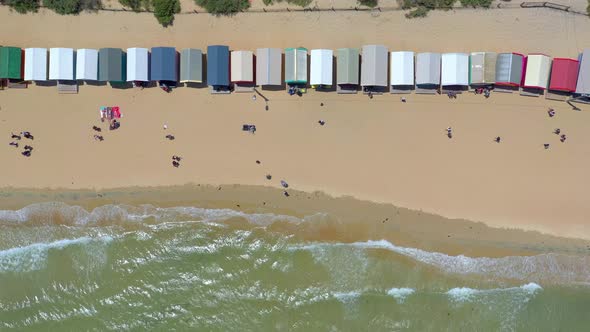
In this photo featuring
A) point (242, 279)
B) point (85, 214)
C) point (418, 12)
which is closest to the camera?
point (242, 279)

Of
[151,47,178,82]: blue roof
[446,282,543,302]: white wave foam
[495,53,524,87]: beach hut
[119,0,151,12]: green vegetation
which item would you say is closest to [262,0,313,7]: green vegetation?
[151,47,178,82]: blue roof

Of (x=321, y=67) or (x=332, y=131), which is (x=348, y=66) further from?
(x=332, y=131)

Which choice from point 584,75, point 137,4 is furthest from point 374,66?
point 137,4

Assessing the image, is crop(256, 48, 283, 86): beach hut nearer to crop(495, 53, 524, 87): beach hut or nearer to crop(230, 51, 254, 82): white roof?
crop(230, 51, 254, 82): white roof

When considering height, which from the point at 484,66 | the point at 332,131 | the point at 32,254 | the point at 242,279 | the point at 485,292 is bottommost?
the point at 485,292

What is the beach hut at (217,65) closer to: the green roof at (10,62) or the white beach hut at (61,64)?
the white beach hut at (61,64)
